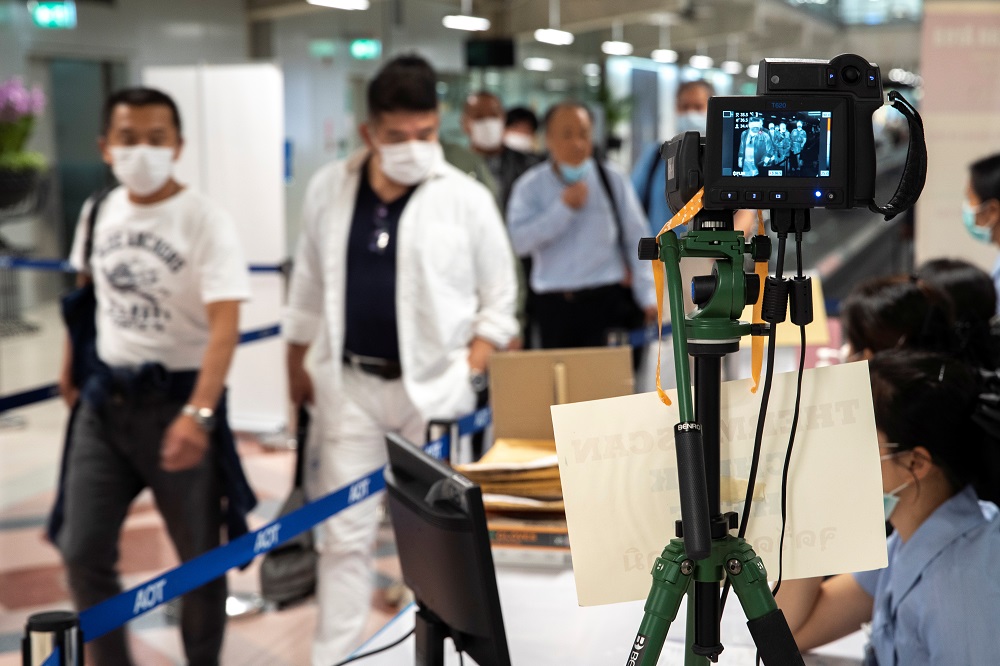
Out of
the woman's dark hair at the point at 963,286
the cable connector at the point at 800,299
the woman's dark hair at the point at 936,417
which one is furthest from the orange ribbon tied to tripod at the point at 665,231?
the woman's dark hair at the point at 963,286

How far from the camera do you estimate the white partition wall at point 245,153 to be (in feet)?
19.5

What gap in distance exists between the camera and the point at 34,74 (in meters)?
7.06

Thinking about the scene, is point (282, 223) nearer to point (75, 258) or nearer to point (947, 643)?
point (75, 258)

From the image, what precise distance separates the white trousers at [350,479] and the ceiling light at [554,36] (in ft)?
19.9

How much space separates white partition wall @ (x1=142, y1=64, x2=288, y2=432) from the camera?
19.5 ft

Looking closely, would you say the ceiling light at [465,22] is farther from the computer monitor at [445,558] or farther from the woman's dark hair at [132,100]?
the computer monitor at [445,558]

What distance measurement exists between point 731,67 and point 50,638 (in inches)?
287

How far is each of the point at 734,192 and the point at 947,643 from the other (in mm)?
850

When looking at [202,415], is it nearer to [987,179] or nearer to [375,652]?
[375,652]

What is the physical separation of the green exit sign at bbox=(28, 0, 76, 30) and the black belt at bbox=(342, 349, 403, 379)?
4.76 metres

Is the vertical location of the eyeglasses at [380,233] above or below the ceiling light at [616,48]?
below

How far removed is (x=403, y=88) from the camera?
3121 millimetres

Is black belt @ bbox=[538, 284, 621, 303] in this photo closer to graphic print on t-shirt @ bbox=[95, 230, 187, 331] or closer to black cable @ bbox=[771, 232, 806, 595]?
graphic print on t-shirt @ bbox=[95, 230, 187, 331]

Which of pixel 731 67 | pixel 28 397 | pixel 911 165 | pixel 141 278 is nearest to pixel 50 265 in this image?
pixel 28 397
